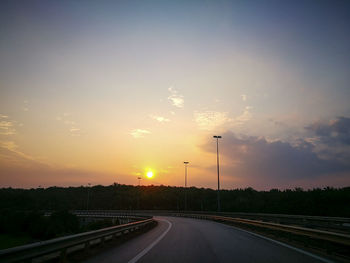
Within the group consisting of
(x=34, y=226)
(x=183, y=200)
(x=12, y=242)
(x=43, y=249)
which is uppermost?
(x=183, y=200)

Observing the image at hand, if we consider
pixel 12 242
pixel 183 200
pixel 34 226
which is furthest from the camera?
pixel 183 200

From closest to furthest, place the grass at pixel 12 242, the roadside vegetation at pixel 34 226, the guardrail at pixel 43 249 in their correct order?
the guardrail at pixel 43 249 < the grass at pixel 12 242 < the roadside vegetation at pixel 34 226

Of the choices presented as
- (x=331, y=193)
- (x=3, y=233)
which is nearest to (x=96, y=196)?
(x=3, y=233)

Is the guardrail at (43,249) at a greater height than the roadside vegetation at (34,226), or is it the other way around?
the guardrail at (43,249)

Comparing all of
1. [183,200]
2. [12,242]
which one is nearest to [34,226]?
[12,242]

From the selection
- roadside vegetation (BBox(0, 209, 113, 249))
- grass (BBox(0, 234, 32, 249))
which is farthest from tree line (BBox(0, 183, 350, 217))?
grass (BBox(0, 234, 32, 249))

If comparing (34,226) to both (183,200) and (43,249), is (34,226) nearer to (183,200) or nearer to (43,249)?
(43,249)

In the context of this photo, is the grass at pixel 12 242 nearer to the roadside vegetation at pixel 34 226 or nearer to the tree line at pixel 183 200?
the roadside vegetation at pixel 34 226

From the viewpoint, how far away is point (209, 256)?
29.6ft

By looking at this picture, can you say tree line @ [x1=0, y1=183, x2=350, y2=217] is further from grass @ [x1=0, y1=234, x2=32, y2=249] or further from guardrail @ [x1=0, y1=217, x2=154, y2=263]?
guardrail @ [x1=0, y1=217, x2=154, y2=263]

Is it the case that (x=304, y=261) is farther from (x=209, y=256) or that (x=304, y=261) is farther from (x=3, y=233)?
(x=3, y=233)

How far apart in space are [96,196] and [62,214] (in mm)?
106431

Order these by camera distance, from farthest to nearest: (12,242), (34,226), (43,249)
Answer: (34,226) < (12,242) < (43,249)

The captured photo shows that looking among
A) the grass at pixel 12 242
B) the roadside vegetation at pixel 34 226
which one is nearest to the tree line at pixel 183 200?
the roadside vegetation at pixel 34 226
